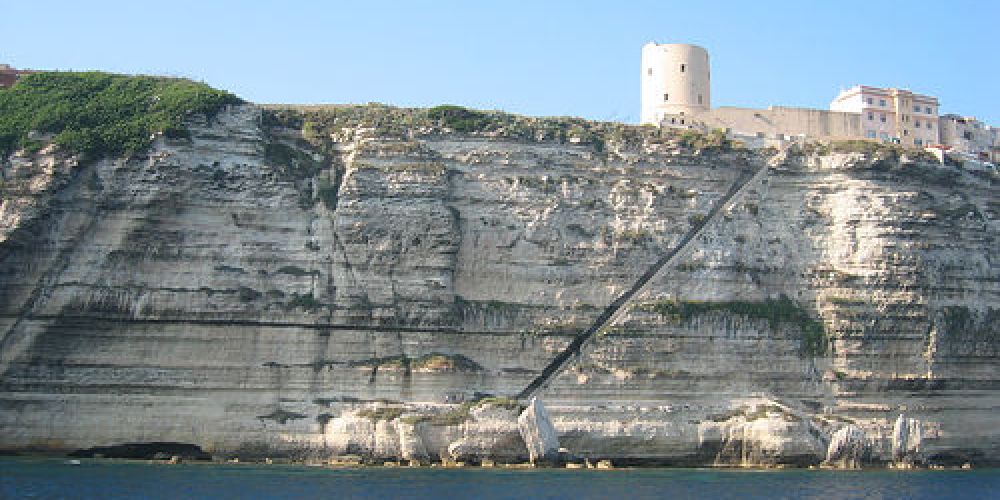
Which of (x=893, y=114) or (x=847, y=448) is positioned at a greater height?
(x=893, y=114)

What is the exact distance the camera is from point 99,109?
42.2 m

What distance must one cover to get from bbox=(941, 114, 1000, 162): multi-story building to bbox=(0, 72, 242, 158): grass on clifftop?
114ft

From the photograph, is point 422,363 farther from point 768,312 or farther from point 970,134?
point 970,134

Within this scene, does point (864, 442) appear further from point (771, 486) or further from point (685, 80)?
point (685, 80)

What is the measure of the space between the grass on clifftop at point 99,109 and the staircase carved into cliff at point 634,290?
1468cm

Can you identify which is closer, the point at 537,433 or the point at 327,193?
the point at 537,433

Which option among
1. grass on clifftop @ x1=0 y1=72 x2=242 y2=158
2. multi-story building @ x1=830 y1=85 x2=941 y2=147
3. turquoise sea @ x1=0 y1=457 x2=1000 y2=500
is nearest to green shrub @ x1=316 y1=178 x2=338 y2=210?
grass on clifftop @ x1=0 y1=72 x2=242 y2=158

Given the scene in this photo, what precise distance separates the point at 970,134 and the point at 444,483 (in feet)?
123

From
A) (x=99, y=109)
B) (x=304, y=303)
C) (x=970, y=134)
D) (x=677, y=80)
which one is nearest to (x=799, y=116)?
(x=677, y=80)

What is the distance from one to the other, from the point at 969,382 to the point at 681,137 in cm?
1385

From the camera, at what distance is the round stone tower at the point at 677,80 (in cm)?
5303

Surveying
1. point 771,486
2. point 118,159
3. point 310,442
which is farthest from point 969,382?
point 118,159

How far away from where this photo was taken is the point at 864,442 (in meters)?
40.2

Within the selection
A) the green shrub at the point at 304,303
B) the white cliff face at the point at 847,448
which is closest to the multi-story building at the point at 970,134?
the white cliff face at the point at 847,448
